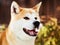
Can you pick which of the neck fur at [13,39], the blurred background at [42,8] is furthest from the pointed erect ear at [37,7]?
the neck fur at [13,39]

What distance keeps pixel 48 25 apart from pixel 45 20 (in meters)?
0.05

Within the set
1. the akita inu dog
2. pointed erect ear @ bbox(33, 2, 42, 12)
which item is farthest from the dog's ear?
pointed erect ear @ bbox(33, 2, 42, 12)

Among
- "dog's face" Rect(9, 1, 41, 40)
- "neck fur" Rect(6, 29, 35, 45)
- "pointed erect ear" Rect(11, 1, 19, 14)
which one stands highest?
"pointed erect ear" Rect(11, 1, 19, 14)

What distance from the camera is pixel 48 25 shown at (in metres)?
2.17

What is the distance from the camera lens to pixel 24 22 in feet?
6.76

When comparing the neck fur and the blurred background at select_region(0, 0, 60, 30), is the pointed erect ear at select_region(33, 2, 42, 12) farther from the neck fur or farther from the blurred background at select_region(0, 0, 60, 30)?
the neck fur

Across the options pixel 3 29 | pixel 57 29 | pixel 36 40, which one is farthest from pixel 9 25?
pixel 57 29

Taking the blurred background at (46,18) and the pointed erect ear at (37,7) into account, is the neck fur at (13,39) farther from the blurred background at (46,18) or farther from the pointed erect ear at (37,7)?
the pointed erect ear at (37,7)

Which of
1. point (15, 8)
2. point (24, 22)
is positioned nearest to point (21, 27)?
point (24, 22)

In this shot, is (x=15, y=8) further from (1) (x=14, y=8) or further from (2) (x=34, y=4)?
(2) (x=34, y=4)

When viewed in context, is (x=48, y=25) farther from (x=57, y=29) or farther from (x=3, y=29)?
(x=3, y=29)

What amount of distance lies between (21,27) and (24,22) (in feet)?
0.18

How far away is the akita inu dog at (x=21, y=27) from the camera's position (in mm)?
2064

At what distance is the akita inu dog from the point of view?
2064 millimetres
